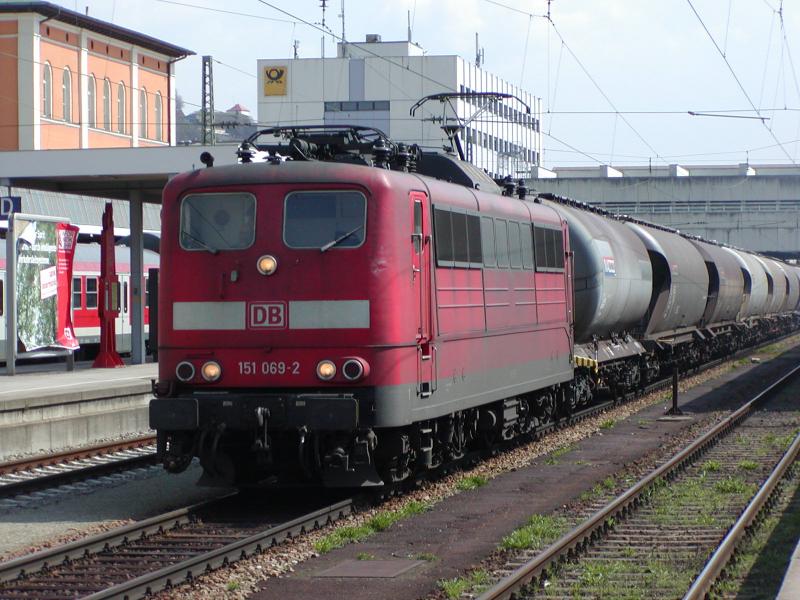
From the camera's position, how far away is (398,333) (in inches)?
471

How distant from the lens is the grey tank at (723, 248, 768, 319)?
41688mm

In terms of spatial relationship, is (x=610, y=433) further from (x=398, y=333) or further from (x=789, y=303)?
(x=789, y=303)

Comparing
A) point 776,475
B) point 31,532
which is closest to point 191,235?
point 31,532

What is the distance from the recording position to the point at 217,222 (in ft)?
40.2

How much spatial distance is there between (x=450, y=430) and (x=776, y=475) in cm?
359

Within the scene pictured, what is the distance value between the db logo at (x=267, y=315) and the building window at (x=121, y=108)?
51459mm

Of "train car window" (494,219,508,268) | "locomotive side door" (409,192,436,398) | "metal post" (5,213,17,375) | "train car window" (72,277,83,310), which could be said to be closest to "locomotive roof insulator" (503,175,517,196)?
"train car window" (494,219,508,268)

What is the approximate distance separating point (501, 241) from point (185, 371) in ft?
14.6

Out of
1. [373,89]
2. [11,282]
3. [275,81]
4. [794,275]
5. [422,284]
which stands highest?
[275,81]

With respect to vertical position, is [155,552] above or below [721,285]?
below

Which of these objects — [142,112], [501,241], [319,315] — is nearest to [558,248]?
[501,241]

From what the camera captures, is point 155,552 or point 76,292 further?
point 76,292

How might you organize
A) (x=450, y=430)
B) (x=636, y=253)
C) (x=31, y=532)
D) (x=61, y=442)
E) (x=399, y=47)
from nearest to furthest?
(x=31, y=532)
(x=450, y=430)
(x=61, y=442)
(x=636, y=253)
(x=399, y=47)

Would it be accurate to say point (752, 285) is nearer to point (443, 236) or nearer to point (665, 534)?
point (443, 236)
